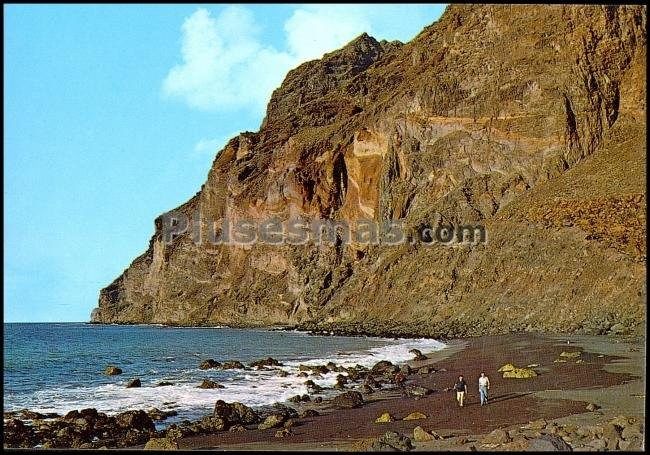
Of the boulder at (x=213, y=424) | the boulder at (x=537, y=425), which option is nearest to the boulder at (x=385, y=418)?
the boulder at (x=537, y=425)

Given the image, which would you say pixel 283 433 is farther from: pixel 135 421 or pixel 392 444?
pixel 135 421

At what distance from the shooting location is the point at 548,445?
11477 mm

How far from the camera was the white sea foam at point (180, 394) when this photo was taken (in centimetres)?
2119

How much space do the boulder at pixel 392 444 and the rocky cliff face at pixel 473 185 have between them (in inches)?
1264

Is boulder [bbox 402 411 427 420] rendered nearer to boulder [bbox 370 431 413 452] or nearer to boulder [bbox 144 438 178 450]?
boulder [bbox 370 431 413 452]

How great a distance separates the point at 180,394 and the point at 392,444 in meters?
13.1

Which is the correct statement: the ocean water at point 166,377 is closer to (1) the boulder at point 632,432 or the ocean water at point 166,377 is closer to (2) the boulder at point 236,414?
(2) the boulder at point 236,414

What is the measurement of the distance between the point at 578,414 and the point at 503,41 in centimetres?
6729

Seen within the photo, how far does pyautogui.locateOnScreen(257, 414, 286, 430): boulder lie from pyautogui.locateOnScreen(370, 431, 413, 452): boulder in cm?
488

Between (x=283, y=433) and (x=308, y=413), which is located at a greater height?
(x=283, y=433)

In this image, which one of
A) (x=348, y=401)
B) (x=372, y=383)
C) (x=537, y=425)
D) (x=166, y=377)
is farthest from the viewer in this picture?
(x=166, y=377)

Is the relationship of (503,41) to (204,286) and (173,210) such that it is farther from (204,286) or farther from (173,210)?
(173,210)

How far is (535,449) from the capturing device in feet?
37.2

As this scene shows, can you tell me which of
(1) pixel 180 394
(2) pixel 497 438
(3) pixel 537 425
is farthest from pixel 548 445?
(1) pixel 180 394
